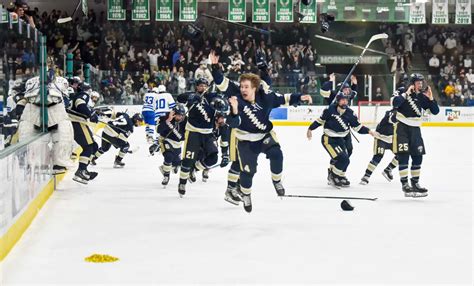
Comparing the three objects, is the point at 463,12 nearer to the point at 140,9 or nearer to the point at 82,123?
the point at 140,9

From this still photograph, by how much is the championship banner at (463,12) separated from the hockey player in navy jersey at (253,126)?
17.6m

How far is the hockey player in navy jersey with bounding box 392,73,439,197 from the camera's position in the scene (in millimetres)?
8312

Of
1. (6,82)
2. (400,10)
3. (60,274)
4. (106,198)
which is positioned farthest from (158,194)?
(400,10)

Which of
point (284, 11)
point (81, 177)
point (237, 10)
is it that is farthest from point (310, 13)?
point (81, 177)

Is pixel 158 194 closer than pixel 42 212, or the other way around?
pixel 42 212

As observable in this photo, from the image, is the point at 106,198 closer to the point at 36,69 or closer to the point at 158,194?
the point at 158,194

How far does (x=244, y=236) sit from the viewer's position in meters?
6.06

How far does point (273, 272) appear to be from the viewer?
4.80 metres

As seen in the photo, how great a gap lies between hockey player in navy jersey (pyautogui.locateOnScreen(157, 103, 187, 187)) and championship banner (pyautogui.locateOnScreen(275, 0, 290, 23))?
45.9 ft

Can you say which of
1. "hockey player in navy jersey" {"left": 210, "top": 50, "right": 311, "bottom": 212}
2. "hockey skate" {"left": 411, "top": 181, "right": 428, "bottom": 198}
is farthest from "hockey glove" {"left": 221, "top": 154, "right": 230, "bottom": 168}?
"hockey player in navy jersey" {"left": 210, "top": 50, "right": 311, "bottom": 212}

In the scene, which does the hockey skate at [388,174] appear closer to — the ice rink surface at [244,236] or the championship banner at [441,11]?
the ice rink surface at [244,236]

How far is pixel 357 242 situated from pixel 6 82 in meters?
2.65

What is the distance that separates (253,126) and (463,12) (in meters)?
18.2

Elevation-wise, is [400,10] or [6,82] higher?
[400,10]
